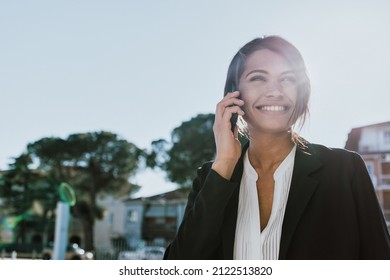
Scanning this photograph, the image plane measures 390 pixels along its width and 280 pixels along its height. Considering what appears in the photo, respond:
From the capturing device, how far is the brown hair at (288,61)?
0.85 meters

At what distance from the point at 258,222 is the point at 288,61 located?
0.31 m

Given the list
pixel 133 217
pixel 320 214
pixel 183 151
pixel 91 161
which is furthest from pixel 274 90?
pixel 133 217

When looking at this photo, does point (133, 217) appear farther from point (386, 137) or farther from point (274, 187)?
point (274, 187)

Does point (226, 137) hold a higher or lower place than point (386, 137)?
lower

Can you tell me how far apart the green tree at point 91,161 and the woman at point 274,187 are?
2.87 meters

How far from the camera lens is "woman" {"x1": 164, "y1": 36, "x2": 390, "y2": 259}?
748 mm

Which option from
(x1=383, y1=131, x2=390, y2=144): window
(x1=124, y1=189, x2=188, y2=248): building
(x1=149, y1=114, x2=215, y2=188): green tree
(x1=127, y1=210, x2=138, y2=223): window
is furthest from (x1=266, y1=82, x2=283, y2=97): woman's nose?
(x1=127, y1=210, x2=138, y2=223): window

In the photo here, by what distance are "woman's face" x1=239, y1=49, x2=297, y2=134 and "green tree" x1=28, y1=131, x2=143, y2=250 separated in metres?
2.87

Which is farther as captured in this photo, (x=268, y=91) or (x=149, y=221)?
(x=149, y=221)

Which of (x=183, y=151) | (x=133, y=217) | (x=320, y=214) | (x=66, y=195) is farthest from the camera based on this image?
(x=133, y=217)

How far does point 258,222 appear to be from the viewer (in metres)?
0.80

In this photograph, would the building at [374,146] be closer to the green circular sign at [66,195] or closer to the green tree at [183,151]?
the green tree at [183,151]
